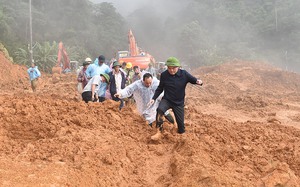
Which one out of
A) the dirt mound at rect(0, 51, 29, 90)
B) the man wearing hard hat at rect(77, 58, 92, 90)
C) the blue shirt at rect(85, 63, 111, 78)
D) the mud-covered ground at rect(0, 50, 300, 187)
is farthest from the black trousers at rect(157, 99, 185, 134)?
→ the dirt mound at rect(0, 51, 29, 90)

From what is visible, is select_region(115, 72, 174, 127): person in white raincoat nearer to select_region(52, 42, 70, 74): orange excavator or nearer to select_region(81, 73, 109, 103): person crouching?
select_region(81, 73, 109, 103): person crouching

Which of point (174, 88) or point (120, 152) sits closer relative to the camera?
point (120, 152)

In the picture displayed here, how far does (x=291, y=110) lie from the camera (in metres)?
13.6

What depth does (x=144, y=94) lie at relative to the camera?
22.5 feet

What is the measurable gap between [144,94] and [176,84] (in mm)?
1001

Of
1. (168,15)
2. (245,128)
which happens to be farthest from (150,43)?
(245,128)

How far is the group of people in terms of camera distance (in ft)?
19.8

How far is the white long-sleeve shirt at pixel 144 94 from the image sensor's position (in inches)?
267

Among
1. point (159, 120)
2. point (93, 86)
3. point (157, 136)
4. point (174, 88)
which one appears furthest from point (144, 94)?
point (93, 86)

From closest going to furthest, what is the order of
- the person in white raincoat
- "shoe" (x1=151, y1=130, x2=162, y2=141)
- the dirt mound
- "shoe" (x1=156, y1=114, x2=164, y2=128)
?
"shoe" (x1=151, y1=130, x2=162, y2=141) < "shoe" (x1=156, y1=114, x2=164, y2=128) < the person in white raincoat < the dirt mound

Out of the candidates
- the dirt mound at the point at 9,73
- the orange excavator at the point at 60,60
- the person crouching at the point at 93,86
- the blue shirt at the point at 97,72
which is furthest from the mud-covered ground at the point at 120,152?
the orange excavator at the point at 60,60

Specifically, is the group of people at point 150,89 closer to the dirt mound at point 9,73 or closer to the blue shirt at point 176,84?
the blue shirt at point 176,84

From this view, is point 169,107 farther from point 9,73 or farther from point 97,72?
point 9,73

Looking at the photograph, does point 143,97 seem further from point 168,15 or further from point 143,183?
point 168,15
